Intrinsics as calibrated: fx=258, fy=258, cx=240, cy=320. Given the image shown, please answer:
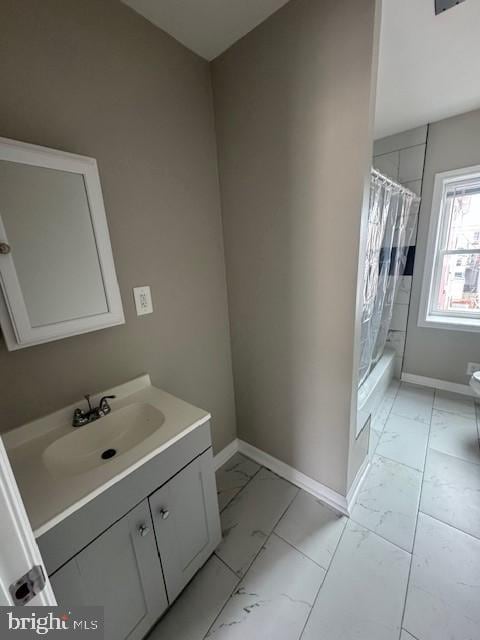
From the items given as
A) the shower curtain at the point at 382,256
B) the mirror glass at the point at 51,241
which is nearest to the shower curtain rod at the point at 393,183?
the shower curtain at the point at 382,256

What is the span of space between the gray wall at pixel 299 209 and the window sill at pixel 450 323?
6.01 ft

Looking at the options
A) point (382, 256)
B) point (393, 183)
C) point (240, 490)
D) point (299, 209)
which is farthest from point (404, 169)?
point (240, 490)

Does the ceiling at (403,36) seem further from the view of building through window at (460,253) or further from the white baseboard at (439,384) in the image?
the white baseboard at (439,384)

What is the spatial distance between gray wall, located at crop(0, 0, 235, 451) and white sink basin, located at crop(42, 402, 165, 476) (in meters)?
0.15

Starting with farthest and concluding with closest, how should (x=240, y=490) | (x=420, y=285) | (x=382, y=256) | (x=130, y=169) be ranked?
(x=420, y=285) < (x=382, y=256) < (x=240, y=490) < (x=130, y=169)

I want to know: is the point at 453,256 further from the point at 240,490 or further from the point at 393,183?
the point at 240,490

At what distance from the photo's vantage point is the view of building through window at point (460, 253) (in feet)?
7.59

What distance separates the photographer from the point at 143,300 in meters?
1.31

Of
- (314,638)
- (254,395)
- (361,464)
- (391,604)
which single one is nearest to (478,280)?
(361,464)

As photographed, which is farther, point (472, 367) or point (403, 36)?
point (472, 367)

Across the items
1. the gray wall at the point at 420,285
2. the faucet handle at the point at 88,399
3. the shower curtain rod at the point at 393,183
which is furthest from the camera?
the gray wall at the point at 420,285

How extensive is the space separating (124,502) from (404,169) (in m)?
3.22

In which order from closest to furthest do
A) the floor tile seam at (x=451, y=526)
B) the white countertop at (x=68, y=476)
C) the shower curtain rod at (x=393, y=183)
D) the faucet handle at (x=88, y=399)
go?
the white countertop at (x=68, y=476), the faucet handle at (x=88, y=399), the floor tile seam at (x=451, y=526), the shower curtain rod at (x=393, y=183)

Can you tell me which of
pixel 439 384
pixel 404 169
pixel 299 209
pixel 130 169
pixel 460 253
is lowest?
pixel 439 384
